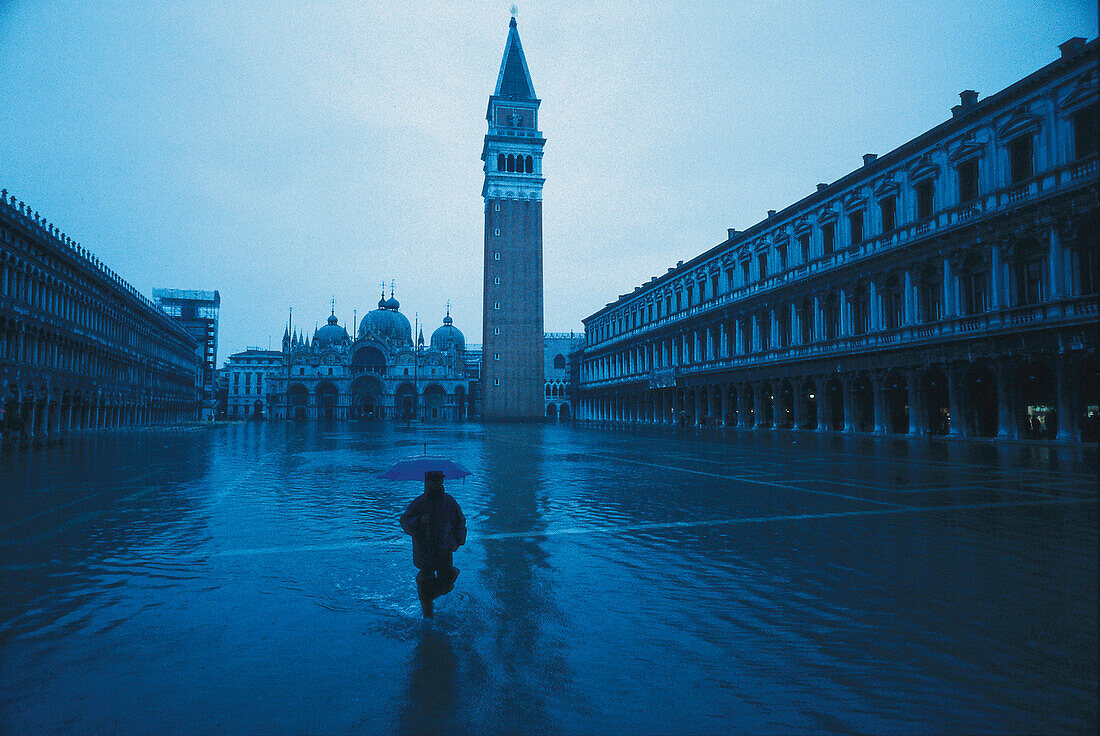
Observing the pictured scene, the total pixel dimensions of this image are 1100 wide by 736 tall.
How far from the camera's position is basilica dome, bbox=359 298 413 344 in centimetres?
10825

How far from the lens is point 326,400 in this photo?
100438 millimetres

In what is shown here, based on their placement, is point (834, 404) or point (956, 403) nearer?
point (956, 403)

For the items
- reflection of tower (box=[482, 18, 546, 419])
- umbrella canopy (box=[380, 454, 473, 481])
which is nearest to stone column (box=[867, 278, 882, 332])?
umbrella canopy (box=[380, 454, 473, 481])

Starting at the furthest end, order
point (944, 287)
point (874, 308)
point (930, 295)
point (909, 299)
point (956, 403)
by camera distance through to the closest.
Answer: point (874, 308) → point (909, 299) → point (930, 295) → point (944, 287) → point (956, 403)

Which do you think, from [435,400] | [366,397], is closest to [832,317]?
[435,400]

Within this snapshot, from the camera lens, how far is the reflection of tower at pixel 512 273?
7356 cm

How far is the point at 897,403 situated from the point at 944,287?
666cm

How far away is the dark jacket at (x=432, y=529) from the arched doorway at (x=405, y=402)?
3840 inches

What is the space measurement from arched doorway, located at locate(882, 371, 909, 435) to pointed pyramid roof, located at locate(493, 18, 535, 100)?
59.1 m

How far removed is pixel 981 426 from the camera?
26.5 meters

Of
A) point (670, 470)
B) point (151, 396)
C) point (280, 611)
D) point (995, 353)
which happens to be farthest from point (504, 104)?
point (280, 611)

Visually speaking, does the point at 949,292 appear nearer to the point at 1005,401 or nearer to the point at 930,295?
the point at 930,295

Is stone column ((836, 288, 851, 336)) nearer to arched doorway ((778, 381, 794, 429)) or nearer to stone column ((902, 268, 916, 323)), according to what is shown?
stone column ((902, 268, 916, 323))

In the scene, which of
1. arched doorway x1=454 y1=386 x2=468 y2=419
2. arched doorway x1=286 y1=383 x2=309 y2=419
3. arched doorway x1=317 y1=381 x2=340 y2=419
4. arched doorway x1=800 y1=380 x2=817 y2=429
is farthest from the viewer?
arched doorway x1=454 y1=386 x2=468 y2=419
